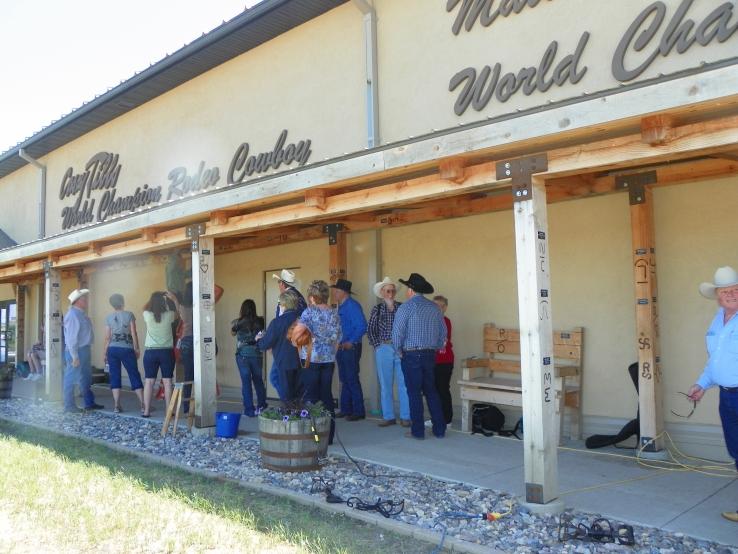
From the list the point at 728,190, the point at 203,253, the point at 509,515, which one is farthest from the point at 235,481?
the point at 728,190

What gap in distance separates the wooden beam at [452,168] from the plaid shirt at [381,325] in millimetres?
3295

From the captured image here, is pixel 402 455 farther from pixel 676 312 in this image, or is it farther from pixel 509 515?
pixel 676 312

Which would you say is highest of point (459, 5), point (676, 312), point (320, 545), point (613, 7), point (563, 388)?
point (459, 5)

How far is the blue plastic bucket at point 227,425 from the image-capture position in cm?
765

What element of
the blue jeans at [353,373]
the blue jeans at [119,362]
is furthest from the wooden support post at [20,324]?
the blue jeans at [353,373]

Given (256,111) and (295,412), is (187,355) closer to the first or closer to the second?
(295,412)

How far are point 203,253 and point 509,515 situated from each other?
479cm

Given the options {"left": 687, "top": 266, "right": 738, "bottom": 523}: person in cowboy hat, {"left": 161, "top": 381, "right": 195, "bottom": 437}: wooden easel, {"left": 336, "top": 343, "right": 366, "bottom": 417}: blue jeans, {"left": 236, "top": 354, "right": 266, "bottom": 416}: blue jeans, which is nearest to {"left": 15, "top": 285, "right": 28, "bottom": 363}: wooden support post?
{"left": 236, "top": 354, "right": 266, "bottom": 416}: blue jeans

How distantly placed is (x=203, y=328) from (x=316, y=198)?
8.53ft

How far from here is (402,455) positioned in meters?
6.52

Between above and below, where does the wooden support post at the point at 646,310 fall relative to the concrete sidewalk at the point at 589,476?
above

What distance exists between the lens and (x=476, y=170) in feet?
16.5

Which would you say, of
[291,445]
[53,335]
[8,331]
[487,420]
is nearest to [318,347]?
[291,445]

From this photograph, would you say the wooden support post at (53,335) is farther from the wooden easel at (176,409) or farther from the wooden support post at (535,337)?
the wooden support post at (535,337)
